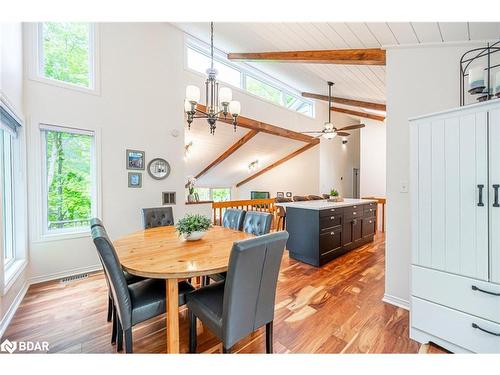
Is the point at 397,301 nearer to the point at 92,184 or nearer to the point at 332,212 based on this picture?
the point at 332,212

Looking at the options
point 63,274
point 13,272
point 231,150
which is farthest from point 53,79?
point 231,150

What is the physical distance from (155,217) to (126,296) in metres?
1.74

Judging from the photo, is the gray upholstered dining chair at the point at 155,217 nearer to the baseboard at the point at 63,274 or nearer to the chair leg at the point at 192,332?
the baseboard at the point at 63,274

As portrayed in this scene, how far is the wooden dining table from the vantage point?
139 centimetres

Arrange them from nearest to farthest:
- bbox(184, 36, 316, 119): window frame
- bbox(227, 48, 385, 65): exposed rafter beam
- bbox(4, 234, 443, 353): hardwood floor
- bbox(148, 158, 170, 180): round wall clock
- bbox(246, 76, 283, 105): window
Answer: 1. bbox(4, 234, 443, 353): hardwood floor
2. bbox(227, 48, 385, 65): exposed rafter beam
3. bbox(148, 158, 170, 180): round wall clock
4. bbox(184, 36, 316, 119): window frame
5. bbox(246, 76, 283, 105): window

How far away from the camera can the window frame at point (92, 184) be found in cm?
296

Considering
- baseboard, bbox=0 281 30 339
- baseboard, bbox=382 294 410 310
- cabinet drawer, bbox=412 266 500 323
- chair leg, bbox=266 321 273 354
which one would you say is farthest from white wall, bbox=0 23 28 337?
baseboard, bbox=382 294 410 310

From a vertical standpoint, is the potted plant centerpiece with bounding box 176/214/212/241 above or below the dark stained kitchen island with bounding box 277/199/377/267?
above

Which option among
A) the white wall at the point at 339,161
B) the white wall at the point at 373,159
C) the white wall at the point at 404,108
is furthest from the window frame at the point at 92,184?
the white wall at the point at 373,159

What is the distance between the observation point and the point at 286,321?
2.06 meters

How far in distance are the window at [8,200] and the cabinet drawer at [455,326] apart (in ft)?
13.2

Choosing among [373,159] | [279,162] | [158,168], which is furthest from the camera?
[279,162]

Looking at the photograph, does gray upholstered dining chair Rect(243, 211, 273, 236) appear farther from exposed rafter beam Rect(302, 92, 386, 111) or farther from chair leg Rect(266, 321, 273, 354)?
exposed rafter beam Rect(302, 92, 386, 111)

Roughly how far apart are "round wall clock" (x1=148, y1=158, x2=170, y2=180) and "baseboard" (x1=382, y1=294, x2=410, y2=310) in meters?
3.62
